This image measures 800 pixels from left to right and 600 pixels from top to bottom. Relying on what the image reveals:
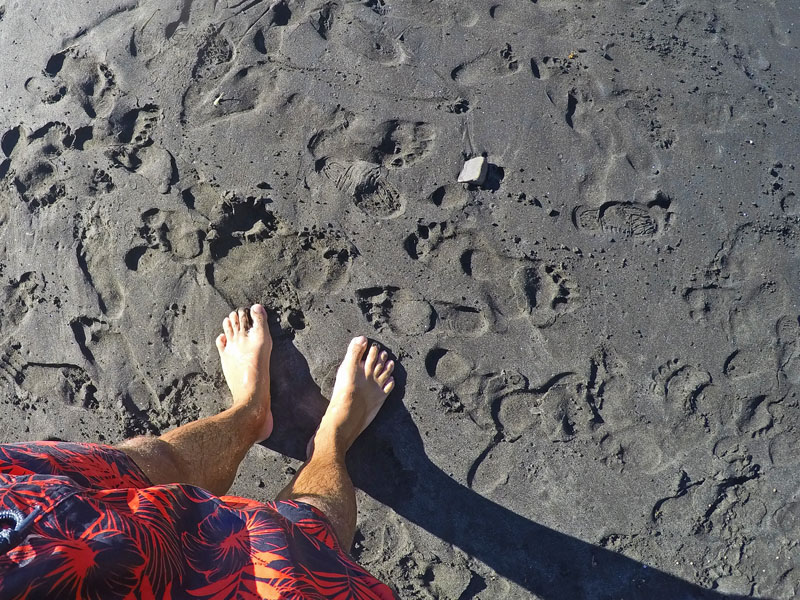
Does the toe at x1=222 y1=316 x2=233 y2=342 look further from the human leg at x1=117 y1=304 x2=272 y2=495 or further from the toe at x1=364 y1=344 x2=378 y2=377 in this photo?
the toe at x1=364 y1=344 x2=378 y2=377

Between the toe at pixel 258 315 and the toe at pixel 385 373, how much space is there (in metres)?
0.49

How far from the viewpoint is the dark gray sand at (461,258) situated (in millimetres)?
2061

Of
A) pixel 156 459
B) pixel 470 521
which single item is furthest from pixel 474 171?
pixel 156 459

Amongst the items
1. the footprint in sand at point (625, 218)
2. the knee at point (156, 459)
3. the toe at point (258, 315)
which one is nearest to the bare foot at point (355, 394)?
the toe at point (258, 315)

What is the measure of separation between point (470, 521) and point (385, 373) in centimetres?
62

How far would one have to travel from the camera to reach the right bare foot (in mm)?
2090

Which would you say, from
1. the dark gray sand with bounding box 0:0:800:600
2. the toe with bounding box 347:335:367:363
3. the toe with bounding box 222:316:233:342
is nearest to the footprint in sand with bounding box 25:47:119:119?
the dark gray sand with bounding box 0:0:800:600

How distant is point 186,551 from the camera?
1.19 metres

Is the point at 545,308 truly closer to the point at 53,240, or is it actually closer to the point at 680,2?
the point at 680,2

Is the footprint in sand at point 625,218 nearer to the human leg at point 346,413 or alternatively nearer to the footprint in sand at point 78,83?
the human leg at point 346,413

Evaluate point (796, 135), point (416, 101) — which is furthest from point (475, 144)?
point (796, 135)

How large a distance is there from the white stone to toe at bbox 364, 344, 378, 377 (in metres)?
0.72

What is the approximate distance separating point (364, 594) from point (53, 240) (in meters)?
1.88

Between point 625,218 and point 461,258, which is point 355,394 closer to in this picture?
point 461,258
